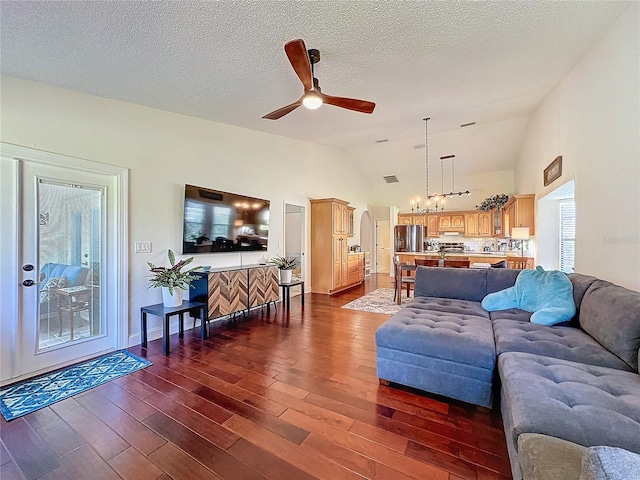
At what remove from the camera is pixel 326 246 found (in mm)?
6422

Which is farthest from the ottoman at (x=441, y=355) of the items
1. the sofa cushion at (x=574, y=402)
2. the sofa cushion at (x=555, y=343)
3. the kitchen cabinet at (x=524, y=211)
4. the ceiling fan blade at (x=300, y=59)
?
the kitchen cabinet at (x=524, y=211)

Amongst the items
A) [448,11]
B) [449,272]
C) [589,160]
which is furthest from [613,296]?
[448,11]

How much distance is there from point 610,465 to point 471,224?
887cm

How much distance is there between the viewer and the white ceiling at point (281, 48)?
209 centimetres

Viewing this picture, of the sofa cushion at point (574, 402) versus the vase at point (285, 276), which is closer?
the sofa cushion at point (574, 402)

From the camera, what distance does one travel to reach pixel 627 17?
2311mm

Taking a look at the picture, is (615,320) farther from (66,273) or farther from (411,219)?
(411,219)

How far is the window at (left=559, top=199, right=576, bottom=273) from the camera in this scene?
4551 millimetres

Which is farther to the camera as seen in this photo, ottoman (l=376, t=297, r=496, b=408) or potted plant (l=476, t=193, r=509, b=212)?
potted plant (l=476, t=193, r=509, b=212)

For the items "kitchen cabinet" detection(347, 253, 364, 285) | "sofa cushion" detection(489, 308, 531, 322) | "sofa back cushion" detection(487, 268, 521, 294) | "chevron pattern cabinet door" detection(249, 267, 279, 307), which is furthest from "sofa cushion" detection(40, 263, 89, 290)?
"kitchen cabinet" detection(347, 253, 364, 285)

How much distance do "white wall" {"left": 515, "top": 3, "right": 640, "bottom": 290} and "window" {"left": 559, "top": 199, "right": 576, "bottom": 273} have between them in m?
1.16

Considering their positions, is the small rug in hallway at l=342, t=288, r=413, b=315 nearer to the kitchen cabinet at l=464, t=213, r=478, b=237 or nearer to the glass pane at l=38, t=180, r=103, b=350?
the glass pane at l=38, t=180, r=103, b=350

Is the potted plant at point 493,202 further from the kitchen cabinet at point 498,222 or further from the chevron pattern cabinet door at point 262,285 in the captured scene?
the chevron pattern cabinet door at point 262,285

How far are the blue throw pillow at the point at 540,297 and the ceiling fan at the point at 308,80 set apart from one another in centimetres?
245
